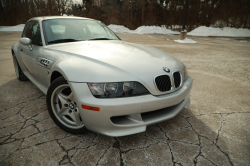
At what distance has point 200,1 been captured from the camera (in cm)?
2080

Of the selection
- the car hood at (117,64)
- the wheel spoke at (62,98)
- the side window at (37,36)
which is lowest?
the wheel spoke at (62,98)

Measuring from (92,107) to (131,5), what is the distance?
2642 cm

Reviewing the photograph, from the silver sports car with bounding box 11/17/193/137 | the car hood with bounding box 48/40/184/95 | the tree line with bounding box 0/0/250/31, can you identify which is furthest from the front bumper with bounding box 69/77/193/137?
the tree line with bounding box 0/0/250/31

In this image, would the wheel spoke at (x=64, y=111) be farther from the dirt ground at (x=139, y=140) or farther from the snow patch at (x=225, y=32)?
the snow patch at (x=225, y=32)

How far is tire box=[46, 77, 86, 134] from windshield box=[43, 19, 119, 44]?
0.93 m

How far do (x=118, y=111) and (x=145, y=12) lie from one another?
26.6 metres

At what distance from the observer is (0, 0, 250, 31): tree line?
60.8ft

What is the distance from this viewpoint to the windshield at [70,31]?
2582mm

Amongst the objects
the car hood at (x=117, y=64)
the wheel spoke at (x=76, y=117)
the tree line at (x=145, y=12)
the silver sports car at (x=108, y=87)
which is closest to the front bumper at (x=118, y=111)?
the silver sports car at (x=108, y=87)

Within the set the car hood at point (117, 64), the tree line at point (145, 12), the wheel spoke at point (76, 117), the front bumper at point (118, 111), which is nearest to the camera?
the front bumper at point (118, 111)

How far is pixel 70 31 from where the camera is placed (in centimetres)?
273

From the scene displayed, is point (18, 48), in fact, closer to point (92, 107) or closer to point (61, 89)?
point (61, 89)

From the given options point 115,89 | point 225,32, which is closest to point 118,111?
point 115,89

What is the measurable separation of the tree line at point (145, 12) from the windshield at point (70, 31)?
20731 millimetres
